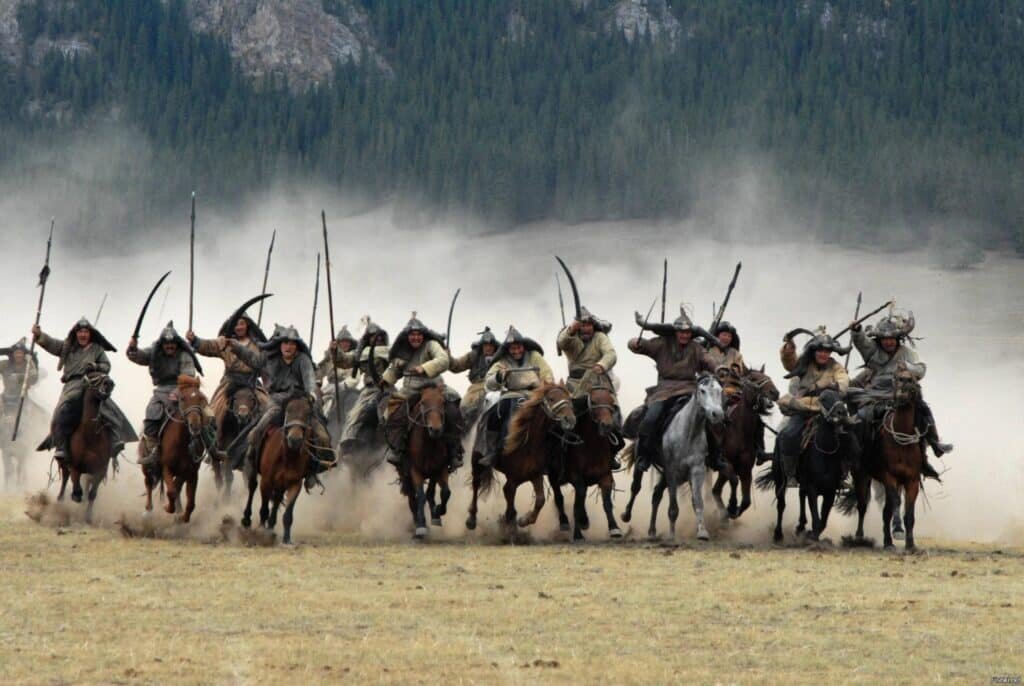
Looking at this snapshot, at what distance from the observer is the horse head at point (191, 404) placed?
23969 millimetres

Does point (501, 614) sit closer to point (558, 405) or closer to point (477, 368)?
point (558, 405)

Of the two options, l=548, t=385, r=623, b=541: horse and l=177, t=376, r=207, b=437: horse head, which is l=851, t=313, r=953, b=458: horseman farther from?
l=177, t=376, r=207, b=437: horse head

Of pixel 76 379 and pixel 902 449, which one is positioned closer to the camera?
pixel 902 449

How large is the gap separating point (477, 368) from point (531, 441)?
4.47 m

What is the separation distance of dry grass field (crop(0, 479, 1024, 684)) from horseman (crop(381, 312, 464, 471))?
1.89 metres

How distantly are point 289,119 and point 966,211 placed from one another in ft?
169

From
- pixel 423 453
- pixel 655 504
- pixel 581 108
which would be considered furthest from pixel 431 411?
pixel 581 108

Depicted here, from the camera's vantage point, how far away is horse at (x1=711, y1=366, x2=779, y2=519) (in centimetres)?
2473

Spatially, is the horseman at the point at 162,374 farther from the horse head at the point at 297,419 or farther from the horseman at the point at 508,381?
the horseman at the point at 508,381

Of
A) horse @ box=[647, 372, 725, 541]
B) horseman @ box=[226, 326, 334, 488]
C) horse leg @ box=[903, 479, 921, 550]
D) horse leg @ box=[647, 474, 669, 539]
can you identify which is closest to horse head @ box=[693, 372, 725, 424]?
horse @ box=[647, 372, 725, 541]

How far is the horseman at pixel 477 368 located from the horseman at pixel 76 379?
4.89 metres

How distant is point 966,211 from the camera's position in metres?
109

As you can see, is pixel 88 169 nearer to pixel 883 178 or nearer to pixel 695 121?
pixel 695 121

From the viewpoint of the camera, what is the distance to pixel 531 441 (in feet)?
78.5
